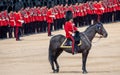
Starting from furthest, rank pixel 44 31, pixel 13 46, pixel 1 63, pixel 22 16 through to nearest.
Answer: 1. pixel 44 31
2. pixel 22 16
3. pixel 13 46
4. pixel 1 63

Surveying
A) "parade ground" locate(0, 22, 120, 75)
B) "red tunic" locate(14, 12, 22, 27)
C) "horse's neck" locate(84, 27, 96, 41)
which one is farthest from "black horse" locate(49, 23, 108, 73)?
"red tunic" locate(14, 12, 22, 27)

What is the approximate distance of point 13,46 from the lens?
31.7 meters

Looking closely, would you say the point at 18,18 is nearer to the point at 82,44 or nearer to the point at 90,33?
the point at 90,33

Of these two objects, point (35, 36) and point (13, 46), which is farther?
point (35, 36)

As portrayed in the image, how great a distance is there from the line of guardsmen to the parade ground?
4.05 feet

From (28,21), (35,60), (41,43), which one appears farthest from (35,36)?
(35,60)

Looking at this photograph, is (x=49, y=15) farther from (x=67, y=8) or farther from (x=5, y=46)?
(x=5, y=46)

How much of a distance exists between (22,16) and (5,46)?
4.94m

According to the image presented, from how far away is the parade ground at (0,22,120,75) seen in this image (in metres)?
22.8

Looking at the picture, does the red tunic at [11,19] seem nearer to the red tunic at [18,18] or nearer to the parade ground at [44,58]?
the red tunic at [18,18]

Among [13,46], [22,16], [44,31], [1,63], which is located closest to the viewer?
[1,63]

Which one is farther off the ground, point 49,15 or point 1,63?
point 1,63

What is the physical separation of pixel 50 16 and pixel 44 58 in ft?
34.1

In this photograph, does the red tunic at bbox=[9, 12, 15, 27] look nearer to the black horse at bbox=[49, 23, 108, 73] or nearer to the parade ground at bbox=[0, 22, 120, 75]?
the parade ground at bbox=[0, 22, 120, 75]
